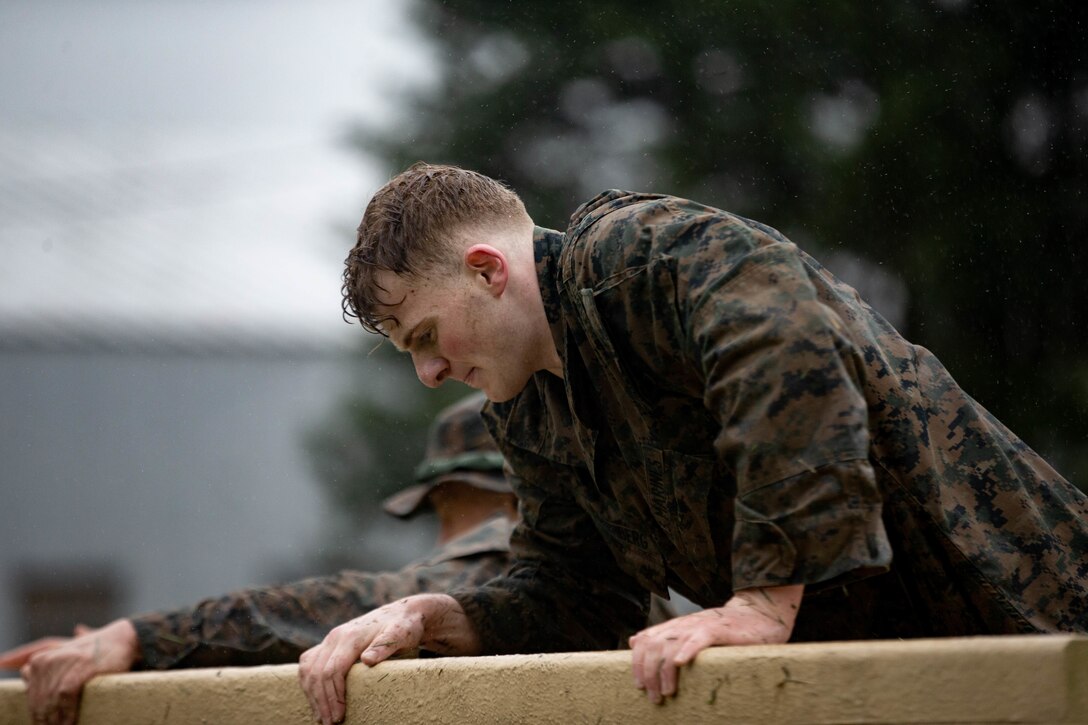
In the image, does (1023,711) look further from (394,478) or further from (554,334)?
(394,478)

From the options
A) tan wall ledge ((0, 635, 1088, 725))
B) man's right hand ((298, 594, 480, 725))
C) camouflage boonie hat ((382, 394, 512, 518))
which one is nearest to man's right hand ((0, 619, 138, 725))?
tan wall ledge ((0, 635, 1088, 725))

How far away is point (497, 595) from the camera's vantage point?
9.22ft

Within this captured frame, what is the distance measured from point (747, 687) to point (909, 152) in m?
4.20

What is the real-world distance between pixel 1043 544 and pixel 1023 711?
821mm

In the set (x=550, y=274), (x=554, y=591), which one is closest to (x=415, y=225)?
(x=550, y=274)

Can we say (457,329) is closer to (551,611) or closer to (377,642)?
(377,642)

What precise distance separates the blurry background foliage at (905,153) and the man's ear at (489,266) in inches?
132

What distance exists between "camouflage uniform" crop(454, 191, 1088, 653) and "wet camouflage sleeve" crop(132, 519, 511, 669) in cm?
99

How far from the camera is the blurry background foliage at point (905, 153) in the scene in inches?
211

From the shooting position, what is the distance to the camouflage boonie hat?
15.5 ft

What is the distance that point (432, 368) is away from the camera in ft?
8.13

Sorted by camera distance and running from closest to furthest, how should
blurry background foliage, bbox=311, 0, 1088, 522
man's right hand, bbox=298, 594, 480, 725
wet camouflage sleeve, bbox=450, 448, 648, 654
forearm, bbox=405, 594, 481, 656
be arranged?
man's right hand, bbox=298, 594, 480, 725 < forearm, bbox=405, 594, 481, 656 < wet camouflage sleeve, bbox=450, 448, 648, 654 < blurry background foliage, bbox=311, 0, 1088, 522

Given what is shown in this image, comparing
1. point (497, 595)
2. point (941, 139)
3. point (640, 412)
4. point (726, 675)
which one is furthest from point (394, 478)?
point (726, 675)

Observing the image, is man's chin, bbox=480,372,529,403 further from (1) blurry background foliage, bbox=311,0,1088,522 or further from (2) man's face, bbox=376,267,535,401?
(1) blurry background foliage, bbox=311,0,1088,522
